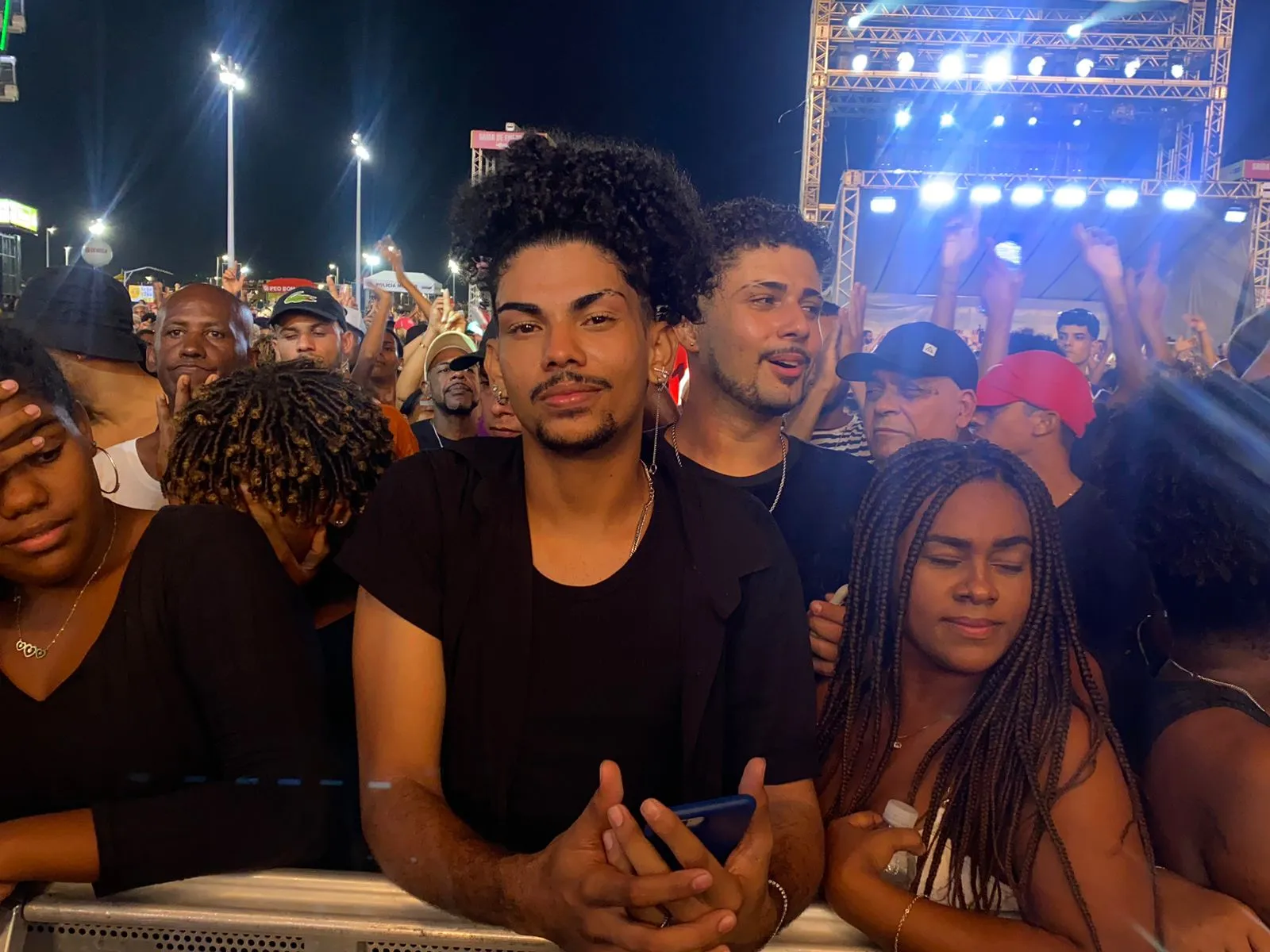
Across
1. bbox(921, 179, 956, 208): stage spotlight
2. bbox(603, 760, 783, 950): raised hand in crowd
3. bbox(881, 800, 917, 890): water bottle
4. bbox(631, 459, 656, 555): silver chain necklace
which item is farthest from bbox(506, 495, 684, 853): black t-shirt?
bbox(921, 179, 956, 208): stage spotlight

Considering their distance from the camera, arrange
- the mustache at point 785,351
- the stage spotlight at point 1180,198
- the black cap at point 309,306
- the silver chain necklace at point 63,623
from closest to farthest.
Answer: the silver chain necklace at point 63,623 < the mustache at point 785,351 < the black cap at point 309,306 < the stage spotlight at point 1180,198

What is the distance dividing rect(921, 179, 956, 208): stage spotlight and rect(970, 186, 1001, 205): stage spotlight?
41 cm

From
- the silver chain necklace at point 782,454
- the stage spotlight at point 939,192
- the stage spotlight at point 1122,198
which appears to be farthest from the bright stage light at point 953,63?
the silver chain necklace at point 782,454

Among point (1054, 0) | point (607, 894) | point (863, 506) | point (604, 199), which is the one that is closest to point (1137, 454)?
point (863, 506)

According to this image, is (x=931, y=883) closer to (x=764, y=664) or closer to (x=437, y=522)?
(x=764, y=664)

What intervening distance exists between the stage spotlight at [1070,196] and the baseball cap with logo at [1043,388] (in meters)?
15.5

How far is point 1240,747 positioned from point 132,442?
12.4 ft

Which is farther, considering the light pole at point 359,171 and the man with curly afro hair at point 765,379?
the light pole at point 359,171

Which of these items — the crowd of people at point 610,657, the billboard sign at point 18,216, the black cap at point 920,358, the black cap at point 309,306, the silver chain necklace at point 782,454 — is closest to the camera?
the crowd of people at point 610,657

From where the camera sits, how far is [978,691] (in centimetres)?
186

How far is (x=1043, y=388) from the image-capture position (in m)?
3.61

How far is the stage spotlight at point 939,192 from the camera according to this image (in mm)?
16781

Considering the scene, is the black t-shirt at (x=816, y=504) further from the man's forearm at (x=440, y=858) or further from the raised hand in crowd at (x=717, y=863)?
the man's forearm at (x=440, y=858)

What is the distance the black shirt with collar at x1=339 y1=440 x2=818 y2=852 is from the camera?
1650 mm
